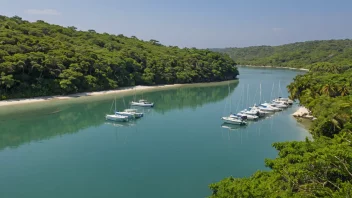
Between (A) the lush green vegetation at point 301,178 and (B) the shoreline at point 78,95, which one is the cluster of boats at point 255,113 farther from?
(B) the shoreline at point 78,95

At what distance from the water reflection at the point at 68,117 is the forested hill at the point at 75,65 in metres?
8.80

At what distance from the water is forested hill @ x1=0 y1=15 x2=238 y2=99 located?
6.26m

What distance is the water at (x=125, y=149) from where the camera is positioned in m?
24.8

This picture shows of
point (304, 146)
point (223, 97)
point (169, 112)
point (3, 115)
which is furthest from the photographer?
point (223, 97)

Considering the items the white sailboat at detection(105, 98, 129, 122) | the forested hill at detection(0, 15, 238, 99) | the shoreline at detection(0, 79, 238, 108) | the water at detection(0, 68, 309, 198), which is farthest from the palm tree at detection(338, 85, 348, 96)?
the forested hill at detection(0, 15, 238, 99)

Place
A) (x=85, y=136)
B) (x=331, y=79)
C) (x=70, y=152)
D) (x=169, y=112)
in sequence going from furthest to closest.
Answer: (x=169, y=112) → (x=331, y=79) → (x=85, y=136) → (x=70, y=152)

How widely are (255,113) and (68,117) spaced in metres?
30.2

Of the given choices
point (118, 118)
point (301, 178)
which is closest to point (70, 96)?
point (118, 118)

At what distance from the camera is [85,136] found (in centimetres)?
4103

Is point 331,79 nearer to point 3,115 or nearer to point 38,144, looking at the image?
point 38,144

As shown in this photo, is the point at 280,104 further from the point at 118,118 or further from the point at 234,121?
the point at 118,118

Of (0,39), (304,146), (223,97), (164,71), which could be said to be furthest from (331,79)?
(0,39)

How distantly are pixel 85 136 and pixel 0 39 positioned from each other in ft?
129

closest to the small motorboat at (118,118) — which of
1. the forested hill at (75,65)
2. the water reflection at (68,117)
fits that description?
the water reflection at (68,117)
